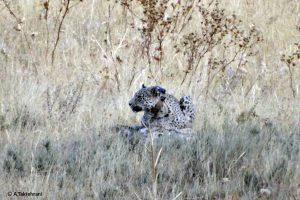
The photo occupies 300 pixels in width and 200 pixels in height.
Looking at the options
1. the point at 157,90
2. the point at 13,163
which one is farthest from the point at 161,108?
the point at 13,163

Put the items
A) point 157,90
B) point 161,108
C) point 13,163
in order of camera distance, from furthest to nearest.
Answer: point 161,108 < point 157,90 < point 13,163

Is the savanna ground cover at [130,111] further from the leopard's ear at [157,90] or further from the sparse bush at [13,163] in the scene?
the leopard's ear at [157,90]

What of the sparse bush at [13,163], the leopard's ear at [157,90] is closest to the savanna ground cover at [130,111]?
the sparse bush at [13,163]

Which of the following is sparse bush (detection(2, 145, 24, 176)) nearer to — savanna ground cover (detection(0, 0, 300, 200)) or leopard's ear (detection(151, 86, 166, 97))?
savanna ground cover (detection(0, 0, 300, 200))

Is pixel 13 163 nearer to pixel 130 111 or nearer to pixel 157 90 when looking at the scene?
pixel 157 90

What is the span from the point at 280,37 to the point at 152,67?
7.33 feet

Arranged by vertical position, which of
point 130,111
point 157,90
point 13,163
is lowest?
point 13,163

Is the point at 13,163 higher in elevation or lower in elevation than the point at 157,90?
lower

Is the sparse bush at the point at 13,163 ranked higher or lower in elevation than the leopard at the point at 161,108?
lower

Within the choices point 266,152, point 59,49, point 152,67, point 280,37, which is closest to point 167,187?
point 266,152

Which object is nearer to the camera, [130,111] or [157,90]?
→ [157,90]

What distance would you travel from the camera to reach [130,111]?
25.6 ft

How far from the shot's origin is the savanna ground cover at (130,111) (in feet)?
19.1

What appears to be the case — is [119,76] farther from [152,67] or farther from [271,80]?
[271,80]
